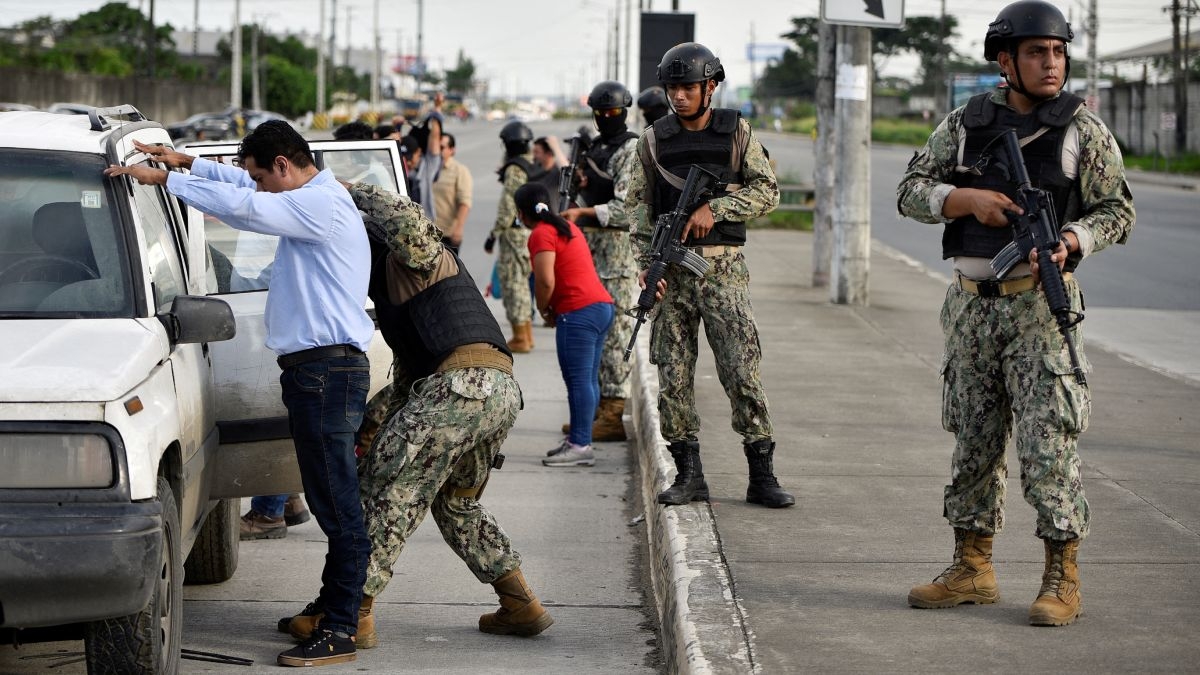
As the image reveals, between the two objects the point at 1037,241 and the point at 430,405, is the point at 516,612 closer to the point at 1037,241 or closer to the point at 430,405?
the point at 430,405

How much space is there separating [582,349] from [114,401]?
180 inches

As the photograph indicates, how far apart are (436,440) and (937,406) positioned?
202 inches

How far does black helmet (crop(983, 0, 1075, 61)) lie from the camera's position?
16.1ft

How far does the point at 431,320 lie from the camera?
531 centimetres

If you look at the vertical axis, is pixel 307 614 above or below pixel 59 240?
below

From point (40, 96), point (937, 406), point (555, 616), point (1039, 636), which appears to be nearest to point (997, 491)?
point (1039, 636)

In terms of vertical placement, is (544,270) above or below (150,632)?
above

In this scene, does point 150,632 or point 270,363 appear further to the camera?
point 270,363

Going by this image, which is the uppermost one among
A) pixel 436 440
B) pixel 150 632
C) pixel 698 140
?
pixel 698 140

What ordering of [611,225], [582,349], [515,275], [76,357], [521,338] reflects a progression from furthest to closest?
[521,338]
[515,275]
[611,225]
[582,349]
[76,357]

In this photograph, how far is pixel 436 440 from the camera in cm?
522

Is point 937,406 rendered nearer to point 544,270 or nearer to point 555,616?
point 544,270

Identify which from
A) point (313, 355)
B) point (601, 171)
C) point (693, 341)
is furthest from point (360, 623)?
point (601, 171)

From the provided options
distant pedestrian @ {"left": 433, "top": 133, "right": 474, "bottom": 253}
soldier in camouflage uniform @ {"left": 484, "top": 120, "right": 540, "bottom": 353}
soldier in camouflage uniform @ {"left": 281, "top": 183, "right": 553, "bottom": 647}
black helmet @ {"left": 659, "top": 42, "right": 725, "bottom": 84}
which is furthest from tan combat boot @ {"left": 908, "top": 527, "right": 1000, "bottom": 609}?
distant pedestrian @ {"left": 433, "top": 133, "right": 474, "bottom": 253}
